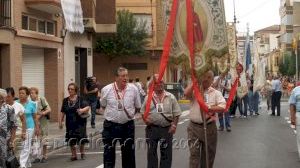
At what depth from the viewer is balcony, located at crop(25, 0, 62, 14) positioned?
20.5m

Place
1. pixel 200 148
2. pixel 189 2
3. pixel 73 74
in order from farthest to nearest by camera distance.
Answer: pixel 73 74 < pixel 200 148 < pixel 189 2

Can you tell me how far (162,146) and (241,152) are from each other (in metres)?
4.29

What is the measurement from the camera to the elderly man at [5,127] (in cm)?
887

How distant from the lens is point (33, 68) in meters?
22.5

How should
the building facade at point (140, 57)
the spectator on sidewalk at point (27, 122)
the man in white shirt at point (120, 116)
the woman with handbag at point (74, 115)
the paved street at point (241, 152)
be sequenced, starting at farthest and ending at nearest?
the building facade at point (140, 57) < the woman with handbag at point (74, 115) < the paved street at point (241, 152) < the spectator on sidewalk at point (27, 122) < the man in white shirt at point (120, 116)

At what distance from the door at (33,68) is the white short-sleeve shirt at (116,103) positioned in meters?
12.1

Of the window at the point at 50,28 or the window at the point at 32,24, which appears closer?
the window at the point at 32,24

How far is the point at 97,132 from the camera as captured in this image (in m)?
19.2

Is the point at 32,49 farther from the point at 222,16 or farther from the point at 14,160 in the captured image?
the point at 222,16

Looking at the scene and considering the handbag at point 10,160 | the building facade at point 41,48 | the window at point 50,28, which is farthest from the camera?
the window at point 50,28

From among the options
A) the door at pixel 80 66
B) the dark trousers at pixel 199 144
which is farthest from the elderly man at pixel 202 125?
the door at pixel 80 66

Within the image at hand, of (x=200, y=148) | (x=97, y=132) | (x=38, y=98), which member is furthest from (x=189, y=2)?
(x=97, y=132)

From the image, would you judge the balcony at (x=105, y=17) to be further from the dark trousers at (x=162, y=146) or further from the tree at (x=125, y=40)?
the dark trousers at (x=162, y=146)

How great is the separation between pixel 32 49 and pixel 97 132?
16.3 ft
